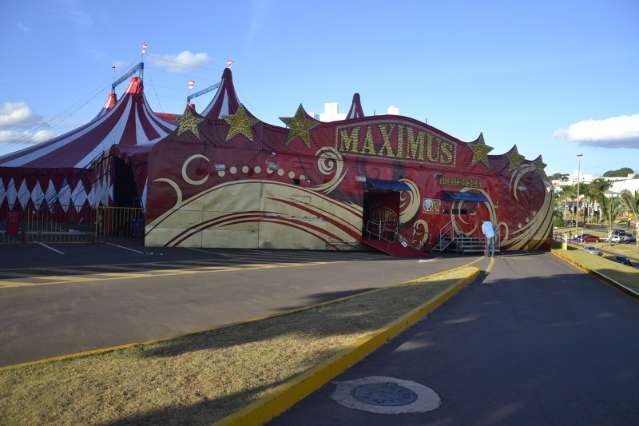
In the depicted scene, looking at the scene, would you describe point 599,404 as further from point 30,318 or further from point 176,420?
point 30,318

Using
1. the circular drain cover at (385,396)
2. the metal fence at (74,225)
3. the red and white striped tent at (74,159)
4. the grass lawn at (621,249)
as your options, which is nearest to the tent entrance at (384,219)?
the metal fence at (74,225)

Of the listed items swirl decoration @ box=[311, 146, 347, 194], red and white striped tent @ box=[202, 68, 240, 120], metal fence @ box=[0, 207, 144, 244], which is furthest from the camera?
red and white striped tent @ box=[202, 68, 240, 120]

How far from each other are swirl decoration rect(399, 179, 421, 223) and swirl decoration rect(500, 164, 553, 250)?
7581mm

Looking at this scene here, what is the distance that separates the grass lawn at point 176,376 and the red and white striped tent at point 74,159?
2135 centimetres

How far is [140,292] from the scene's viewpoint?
369 inches

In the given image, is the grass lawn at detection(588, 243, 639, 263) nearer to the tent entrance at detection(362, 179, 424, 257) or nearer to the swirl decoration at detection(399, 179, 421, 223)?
the swirl decoration at detection(399, 179, 421, 223)

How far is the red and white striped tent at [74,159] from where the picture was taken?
26422 millimetres

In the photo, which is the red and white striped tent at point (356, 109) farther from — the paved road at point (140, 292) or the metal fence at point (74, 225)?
the paved road at point (140, 292)

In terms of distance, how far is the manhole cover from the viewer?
4.61 meters

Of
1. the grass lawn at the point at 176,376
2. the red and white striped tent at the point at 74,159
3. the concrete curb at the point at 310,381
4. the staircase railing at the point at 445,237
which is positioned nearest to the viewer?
the grass lawn at the point at 176,376

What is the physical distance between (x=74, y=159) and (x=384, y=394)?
26340 mm

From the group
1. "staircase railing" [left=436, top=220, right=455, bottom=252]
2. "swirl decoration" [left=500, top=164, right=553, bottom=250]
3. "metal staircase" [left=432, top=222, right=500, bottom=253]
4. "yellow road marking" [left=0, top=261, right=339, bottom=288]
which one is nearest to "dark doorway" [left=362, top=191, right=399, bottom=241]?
"metal staircase" [left=432, top=222, right=500, bottom=253]

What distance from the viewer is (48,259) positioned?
1336 cm

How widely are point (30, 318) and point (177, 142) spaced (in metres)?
13.0
